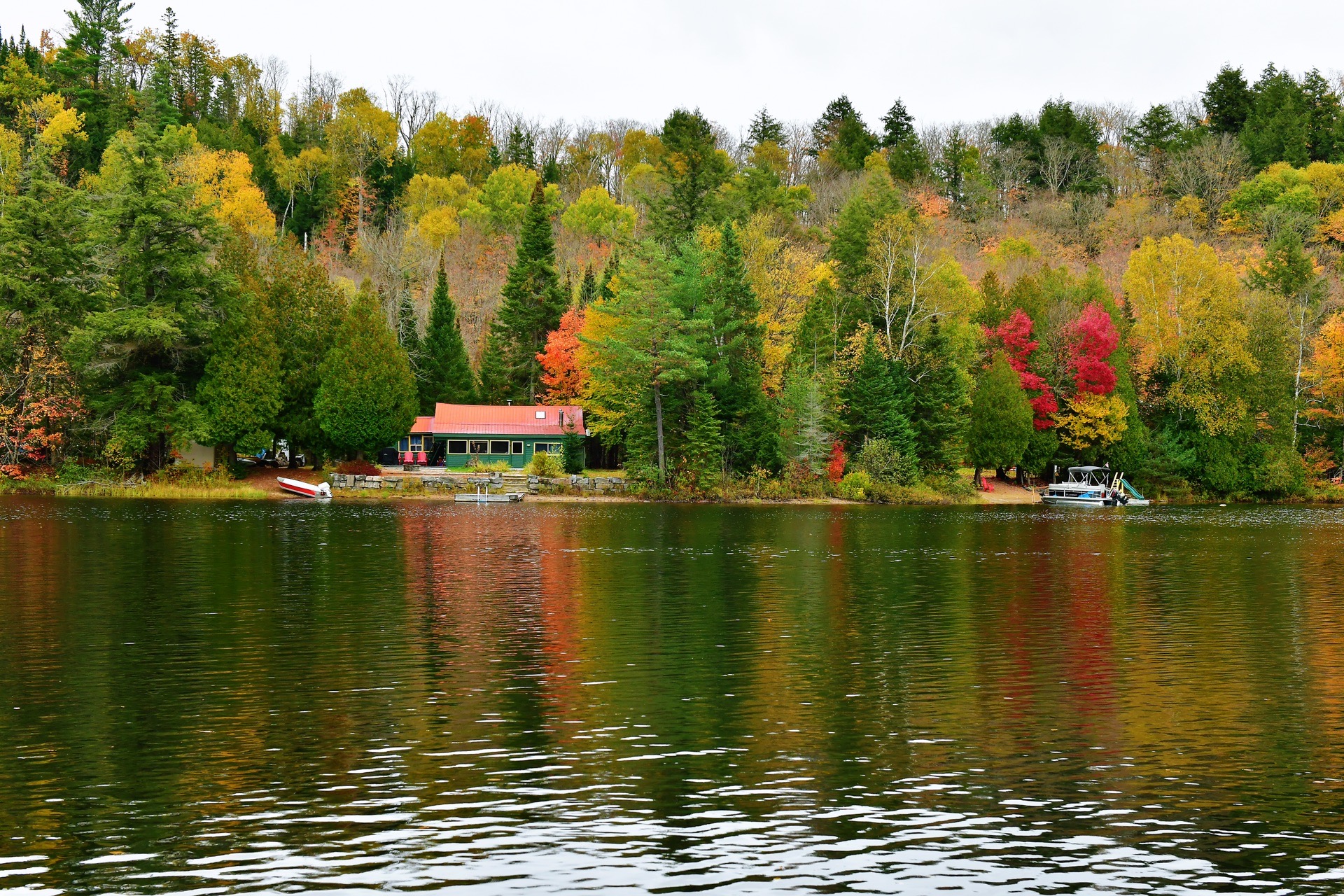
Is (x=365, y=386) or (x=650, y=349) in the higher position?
(x=650, y=349)

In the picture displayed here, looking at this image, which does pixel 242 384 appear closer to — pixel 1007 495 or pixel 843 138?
pixel 1007 495

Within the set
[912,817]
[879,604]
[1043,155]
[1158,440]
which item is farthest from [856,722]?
[1043,155]

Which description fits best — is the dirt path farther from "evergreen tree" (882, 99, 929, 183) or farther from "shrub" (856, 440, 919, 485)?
"evergreen tree" (882, 99, 929, 183)

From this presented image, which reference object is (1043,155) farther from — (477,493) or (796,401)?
(477,493)

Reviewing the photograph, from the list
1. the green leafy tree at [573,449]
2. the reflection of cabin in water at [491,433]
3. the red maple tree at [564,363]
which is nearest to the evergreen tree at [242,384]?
the reflection of cabin in water at [491,433]

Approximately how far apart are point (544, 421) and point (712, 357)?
1338cm

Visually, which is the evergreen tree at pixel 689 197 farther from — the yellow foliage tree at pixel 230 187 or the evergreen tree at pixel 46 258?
the evergreen tree at pixel 46 258

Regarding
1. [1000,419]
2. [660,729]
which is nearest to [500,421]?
[1000,419]

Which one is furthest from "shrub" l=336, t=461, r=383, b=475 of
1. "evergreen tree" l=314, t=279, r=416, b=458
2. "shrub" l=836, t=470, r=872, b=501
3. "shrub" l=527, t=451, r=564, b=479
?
"shrub" l=836, t=470, r=872, b=501

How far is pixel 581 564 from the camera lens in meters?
37.8

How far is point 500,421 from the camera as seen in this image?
267 feet

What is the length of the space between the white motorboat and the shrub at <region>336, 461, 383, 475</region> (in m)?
44.1

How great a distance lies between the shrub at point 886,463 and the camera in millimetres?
74688

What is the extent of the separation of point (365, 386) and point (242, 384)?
7408 millimetres
